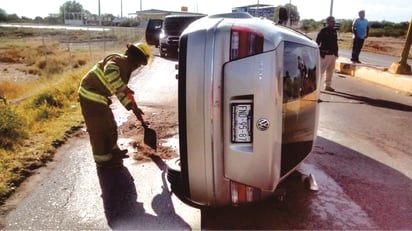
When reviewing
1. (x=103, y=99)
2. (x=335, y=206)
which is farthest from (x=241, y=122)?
(x=103, y=99)

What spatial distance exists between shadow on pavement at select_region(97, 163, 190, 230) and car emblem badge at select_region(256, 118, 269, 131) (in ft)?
3.58

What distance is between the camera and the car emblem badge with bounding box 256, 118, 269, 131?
2541 mm

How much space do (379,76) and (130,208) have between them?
9.65 meters

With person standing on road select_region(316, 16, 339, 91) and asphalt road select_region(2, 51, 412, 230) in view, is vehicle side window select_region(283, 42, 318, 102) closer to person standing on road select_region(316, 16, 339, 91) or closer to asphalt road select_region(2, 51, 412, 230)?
asphalt road select_region(2, 51, 412, 230)

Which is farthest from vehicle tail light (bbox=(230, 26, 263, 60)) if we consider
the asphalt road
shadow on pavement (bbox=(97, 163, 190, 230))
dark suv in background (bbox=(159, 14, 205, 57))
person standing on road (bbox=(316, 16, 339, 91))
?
dark suv in background (bbox=(159, 14, 205, 57))

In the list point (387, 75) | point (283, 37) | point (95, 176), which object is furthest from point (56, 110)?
point (387, 75)

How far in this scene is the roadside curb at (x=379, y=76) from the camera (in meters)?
9.48

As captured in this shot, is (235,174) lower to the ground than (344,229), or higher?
higher

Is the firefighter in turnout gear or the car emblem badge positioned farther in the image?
the firefighter in turnout gear

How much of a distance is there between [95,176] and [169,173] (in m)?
1.23

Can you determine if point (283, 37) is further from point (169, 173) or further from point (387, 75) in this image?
point (387, 75)

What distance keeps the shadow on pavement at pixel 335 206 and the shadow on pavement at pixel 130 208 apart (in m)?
0.32

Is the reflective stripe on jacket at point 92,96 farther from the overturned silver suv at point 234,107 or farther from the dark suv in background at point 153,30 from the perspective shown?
the dark suv in background at point 153,30

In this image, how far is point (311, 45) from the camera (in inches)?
128
